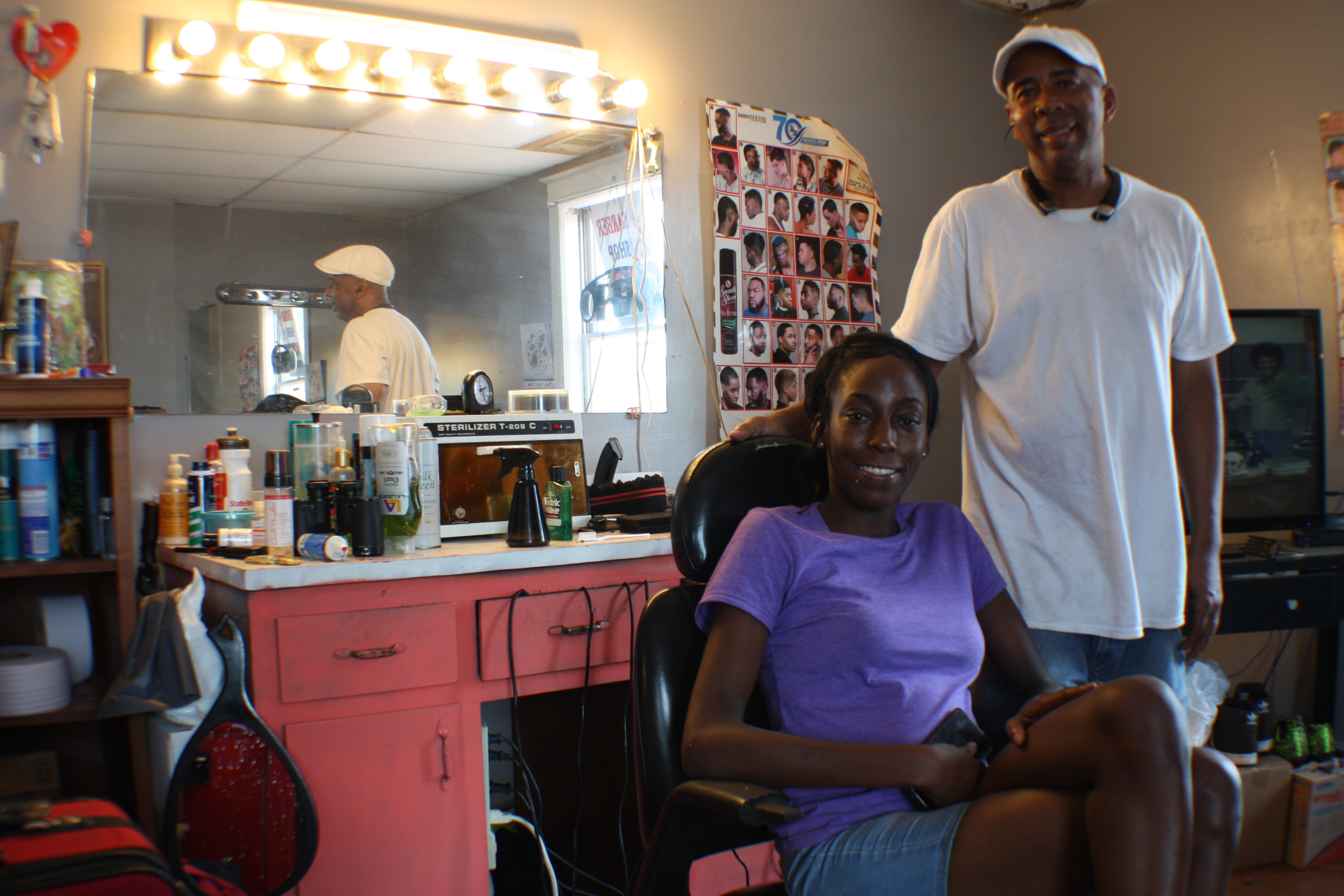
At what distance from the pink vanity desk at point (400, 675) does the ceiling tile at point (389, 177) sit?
912 mm

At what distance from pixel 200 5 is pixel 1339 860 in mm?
3384

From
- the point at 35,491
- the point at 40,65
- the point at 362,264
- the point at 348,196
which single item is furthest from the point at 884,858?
the point at 40,65

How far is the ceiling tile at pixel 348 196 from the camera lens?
2230mm

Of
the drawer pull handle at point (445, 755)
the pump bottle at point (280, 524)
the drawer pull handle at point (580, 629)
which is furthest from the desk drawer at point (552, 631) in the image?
the pump bottle at point (280, 524)

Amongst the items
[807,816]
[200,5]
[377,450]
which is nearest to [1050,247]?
[807,816]

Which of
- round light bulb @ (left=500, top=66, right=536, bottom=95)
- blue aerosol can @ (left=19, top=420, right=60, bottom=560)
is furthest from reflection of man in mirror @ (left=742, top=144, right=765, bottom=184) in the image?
blue aerosol can @ (left=19, top=420, right=60, bottom=560)

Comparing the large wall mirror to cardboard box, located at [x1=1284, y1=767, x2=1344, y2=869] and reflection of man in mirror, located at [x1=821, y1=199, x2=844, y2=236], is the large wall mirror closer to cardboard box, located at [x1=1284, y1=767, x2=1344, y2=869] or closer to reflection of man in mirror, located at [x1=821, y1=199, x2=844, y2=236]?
reflection of man in mirror, located at [x1=821, y1=199, x2=844, y2=236]

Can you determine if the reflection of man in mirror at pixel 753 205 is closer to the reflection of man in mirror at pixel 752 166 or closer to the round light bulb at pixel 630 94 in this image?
the reflection of man in mirror at pixel 752 166

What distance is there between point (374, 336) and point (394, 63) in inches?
24.7

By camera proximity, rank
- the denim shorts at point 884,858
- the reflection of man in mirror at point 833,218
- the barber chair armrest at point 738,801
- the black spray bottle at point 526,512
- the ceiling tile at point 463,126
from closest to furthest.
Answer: the barber chair armrest at point 738,801
the denim shorts at point 884,858
the black spray bottle at point 526,512
the ceiling tile at point 463,126
the reflection of man in mirror at point 833,218

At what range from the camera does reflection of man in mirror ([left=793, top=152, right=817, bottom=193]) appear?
2916mm

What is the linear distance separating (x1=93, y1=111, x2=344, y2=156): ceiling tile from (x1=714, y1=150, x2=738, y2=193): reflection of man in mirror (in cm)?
99

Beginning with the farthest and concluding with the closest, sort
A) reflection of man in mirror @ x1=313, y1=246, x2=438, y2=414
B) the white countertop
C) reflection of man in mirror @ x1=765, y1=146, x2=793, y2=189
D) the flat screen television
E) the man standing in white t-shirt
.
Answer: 1. reflection of man in mirror @ x1=765, y1=146, x2=793, y2=189
2. the flat screen television
3. reflection of man in mirror @ x1=313, y1=246, x2=438, y2=414
4. the white countertop
5. the man standing in white t-shirt

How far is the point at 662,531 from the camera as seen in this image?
86.7 inches
